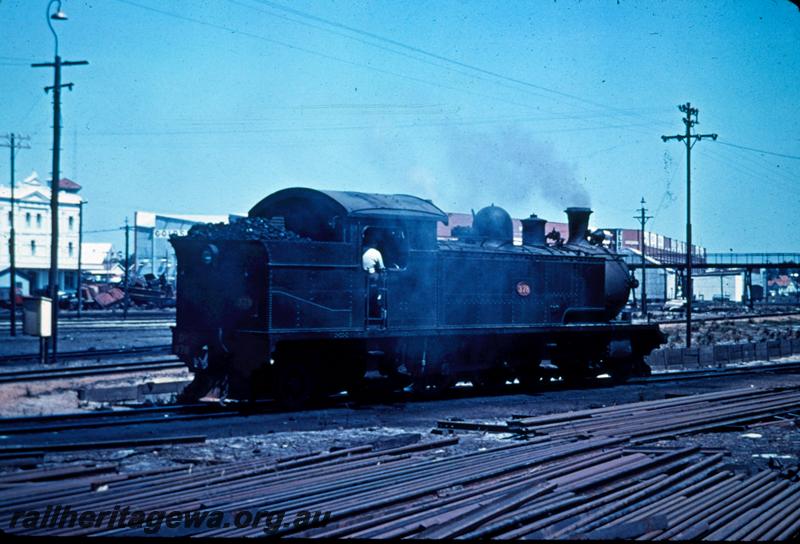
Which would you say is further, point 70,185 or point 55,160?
point 70,185

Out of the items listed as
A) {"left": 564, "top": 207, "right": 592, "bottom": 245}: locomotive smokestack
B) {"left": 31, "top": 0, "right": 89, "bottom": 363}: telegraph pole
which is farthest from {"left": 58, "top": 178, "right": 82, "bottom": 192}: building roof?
{"left": 564, "top": 207, "right": 592, "bottom": 245}: locomotive smokestack

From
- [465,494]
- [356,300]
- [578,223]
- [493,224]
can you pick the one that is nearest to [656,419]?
[356,300]

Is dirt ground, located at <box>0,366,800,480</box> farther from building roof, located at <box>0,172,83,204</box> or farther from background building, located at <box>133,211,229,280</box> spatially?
background building, located at <box>133,211,229,280</box>

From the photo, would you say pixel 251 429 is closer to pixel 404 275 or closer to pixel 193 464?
pixel 193 464

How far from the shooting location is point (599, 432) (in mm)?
11984

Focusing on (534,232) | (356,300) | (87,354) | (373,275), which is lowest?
(87,354)

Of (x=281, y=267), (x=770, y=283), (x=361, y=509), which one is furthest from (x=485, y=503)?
(x=770, y=283)

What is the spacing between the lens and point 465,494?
312 inches

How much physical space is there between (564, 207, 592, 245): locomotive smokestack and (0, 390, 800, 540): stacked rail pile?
10868mm

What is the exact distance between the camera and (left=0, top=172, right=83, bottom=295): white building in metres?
66.5

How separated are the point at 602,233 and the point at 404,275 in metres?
8.26

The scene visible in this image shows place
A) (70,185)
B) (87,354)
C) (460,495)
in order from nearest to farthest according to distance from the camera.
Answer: (460,495), (87,354), (70,185)

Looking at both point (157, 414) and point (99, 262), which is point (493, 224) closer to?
point (157, 414)

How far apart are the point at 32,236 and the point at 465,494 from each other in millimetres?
69178
